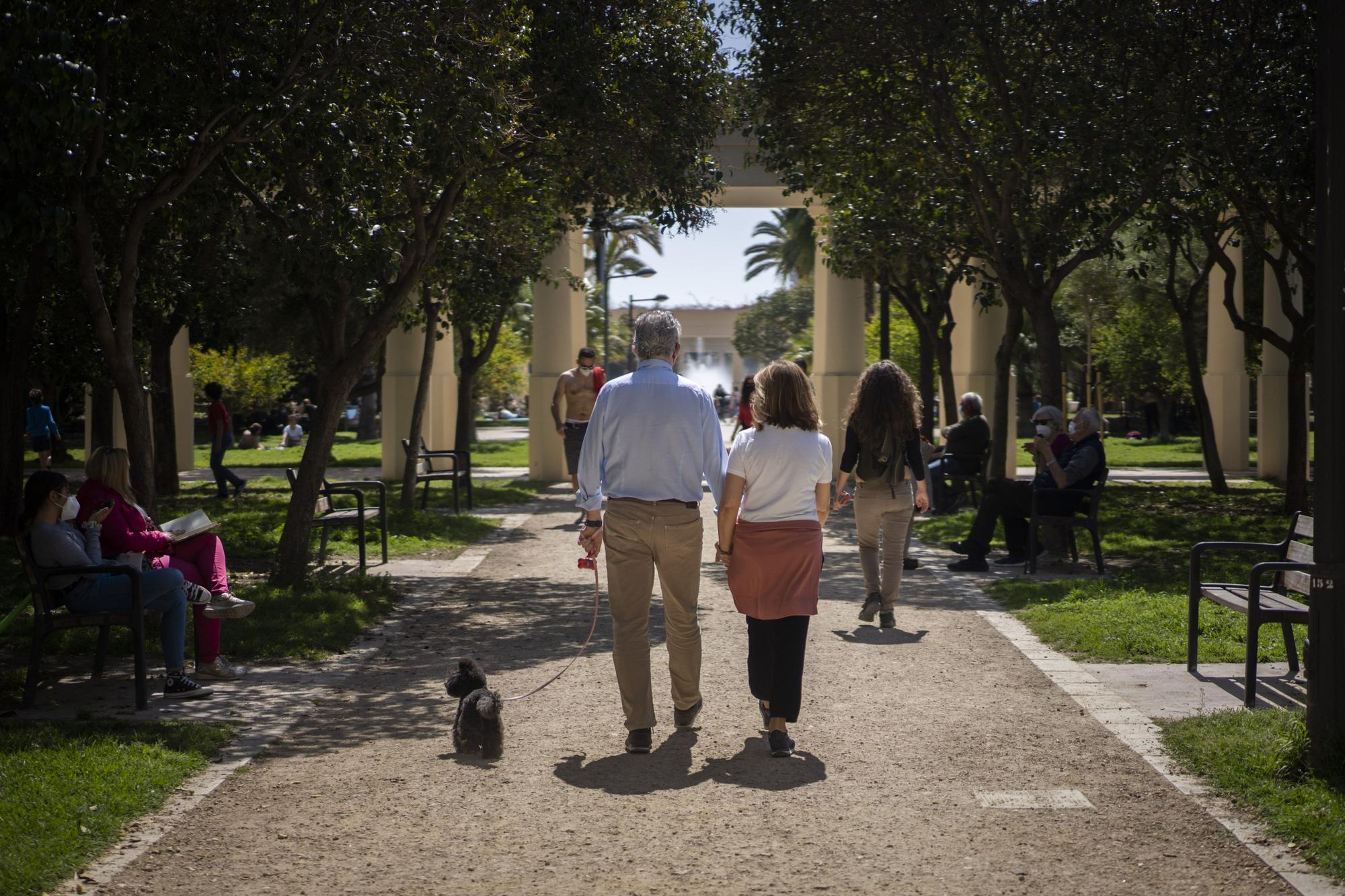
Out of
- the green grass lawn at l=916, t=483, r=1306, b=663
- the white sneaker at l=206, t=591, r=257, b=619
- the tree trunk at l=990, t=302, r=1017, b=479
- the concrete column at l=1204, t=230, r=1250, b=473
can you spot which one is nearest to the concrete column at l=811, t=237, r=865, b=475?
the tree trunk at l=990, t=302, r=1017, b=479

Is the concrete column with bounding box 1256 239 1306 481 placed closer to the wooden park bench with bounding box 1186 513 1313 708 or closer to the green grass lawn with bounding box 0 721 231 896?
the wooden park bench with bounding box 1186 513 1313 708

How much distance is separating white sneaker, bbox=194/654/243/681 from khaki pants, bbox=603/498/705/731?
2607 mm

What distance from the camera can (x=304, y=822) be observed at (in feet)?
16.8

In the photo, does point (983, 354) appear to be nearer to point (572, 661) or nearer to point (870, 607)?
point (870, 607)

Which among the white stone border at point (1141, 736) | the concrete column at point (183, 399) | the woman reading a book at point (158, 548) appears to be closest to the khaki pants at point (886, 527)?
the white stone border at point (1141, 736)

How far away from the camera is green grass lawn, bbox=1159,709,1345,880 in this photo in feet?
15.9

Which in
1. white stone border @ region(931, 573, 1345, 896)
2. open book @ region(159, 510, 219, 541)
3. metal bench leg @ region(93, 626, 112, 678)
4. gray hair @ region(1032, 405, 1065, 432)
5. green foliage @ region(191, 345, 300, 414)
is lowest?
white stone border @ region(931, 573, 1345, 896)

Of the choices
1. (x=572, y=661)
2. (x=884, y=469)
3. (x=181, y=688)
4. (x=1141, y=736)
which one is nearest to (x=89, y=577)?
(x=181, y=688)

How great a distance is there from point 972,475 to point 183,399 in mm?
15517

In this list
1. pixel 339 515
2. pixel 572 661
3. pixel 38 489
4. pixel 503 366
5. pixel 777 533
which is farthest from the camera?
pixel 503 366

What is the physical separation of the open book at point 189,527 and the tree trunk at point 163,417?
13.2 meters

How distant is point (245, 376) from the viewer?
145 ft

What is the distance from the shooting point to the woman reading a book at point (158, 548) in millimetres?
7461

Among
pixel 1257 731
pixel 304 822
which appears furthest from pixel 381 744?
pixel 1257 731
